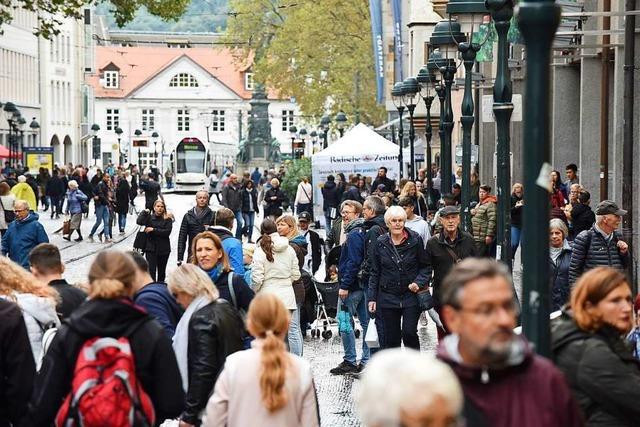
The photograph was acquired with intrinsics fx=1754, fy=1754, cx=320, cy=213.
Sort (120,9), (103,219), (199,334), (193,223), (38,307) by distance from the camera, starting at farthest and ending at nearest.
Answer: (103,219) → (120,9) → (193,223) → (199,334) → (38,307)

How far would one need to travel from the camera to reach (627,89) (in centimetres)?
2048

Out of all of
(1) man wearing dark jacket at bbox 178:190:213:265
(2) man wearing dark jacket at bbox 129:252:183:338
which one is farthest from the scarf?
(1) man wearing dark jacket at bbox 178:190:213:265

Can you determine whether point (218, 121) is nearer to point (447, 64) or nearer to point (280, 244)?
point (447, 64)

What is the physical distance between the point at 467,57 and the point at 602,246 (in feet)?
17.8

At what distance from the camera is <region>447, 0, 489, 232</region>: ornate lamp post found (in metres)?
18.6

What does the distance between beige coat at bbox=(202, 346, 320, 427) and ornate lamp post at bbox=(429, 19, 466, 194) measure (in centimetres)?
1300

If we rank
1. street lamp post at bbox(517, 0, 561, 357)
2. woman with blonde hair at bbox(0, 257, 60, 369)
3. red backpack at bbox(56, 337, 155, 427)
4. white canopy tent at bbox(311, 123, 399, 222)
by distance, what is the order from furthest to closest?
white canopy tent at bbox(311, 123, 399, 222)
woman with blonde hair at bbox(0, 257, 60, 369)
red backpack at bbox(56, 337, 155, 427)
street lamp post at bbox(517, 0, 561, 357)

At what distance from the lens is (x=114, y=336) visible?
7551 mm

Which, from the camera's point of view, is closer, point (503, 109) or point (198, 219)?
point (503, 109)

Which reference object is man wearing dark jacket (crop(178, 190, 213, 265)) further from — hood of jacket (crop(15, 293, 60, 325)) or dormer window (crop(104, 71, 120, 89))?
dormer window (crop(104, 71, 120, 89))

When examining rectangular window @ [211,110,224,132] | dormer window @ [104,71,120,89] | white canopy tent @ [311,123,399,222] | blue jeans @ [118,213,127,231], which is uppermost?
dormer window @ [104,71,120,89]

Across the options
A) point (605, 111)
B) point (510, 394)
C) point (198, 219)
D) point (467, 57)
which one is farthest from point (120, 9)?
point (510, 394)

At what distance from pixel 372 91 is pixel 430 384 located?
69956mm

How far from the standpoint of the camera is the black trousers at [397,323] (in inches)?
571
